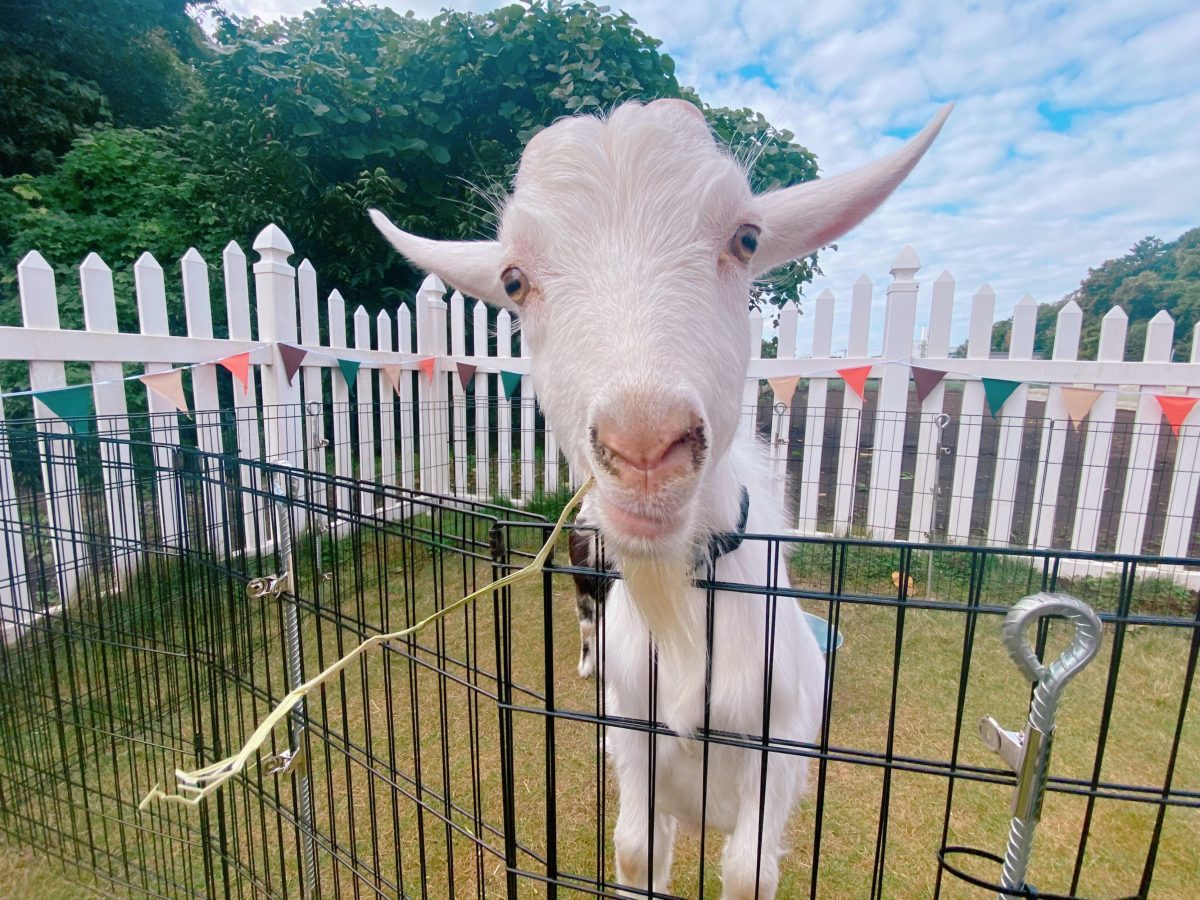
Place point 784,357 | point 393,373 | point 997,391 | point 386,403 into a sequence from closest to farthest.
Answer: point 997,391 < point 784,357 < point 386,403 < point 393,373

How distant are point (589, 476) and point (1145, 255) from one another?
51.7ft

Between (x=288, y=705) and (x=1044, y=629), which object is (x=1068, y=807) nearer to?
(x=1044, y=629)

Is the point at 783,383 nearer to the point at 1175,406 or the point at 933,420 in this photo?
the point at 933,420

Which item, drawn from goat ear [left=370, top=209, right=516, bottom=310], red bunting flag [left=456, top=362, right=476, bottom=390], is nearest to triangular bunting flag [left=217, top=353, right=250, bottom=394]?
red bunting flag [left=456, top=362, right=476, bottom=390]

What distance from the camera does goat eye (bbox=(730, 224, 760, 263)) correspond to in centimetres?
134

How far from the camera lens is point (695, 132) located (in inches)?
55.4

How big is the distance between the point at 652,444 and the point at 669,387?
10cm

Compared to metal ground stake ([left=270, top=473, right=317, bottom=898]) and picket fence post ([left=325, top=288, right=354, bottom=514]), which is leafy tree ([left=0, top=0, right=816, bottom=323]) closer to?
picket fence post ([left=325, top=288, right=354, bottom=514])

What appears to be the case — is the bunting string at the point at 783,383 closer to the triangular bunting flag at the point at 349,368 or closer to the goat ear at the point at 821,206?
the triangular bunting flag at the point at 349,368

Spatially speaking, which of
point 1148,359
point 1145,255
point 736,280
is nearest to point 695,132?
point 736,280

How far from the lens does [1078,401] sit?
4.09 metres

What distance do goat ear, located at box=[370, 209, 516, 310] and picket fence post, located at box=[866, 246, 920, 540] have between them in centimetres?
384

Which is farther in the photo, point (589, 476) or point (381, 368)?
point (381, 368)

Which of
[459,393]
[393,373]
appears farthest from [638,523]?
[459,393]
